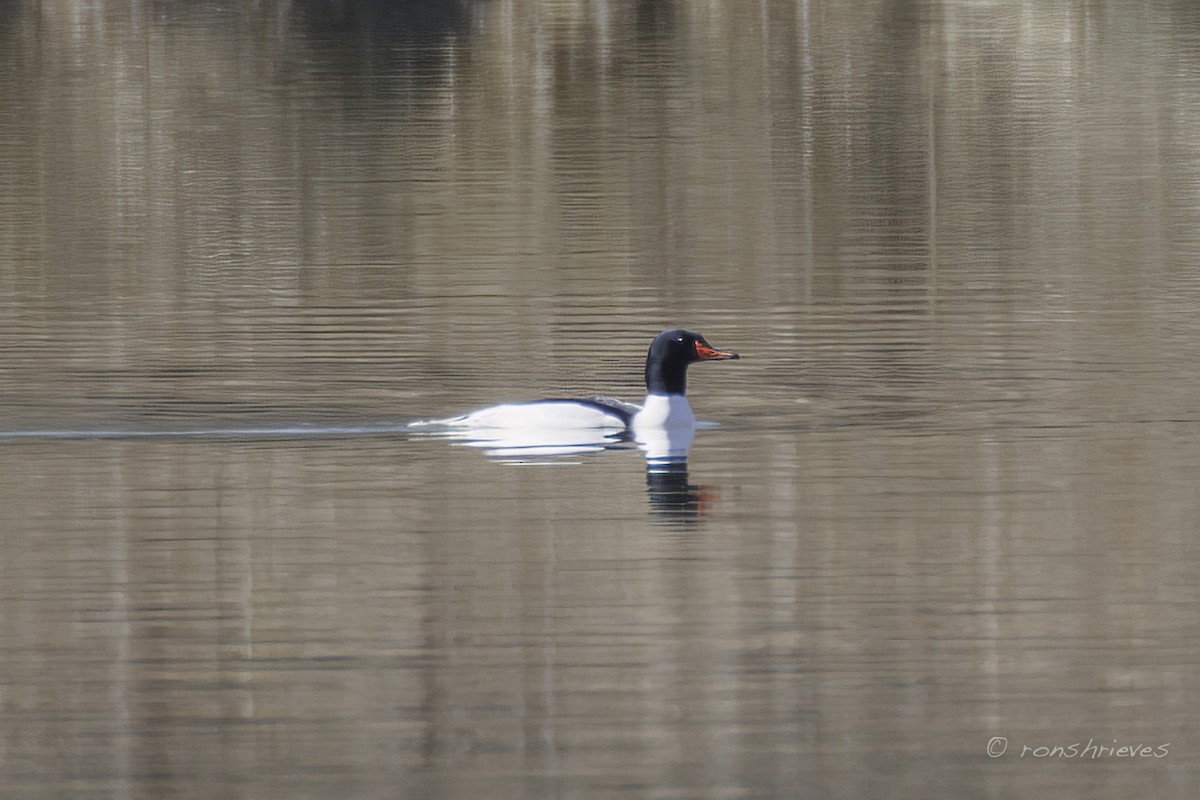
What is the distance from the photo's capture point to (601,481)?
1596 centimetres

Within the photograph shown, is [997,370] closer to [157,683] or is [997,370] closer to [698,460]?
[698,460]

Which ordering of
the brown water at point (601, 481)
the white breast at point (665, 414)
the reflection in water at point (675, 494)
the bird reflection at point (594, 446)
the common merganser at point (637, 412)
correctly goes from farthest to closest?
the white breast at point (665, 414) < the common merganser at point (637, 412) < the bird reflection at point (594, 446) < the reflection in water at point (675, 494) < the brown water at point (601, 481)

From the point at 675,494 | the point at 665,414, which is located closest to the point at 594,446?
the point at 665,414

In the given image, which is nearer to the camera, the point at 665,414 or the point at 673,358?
the point at 665,414

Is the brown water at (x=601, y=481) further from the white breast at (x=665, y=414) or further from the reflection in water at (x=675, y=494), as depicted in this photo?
the white breast at (x=665, y=414)

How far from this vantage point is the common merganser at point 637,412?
57.6ft

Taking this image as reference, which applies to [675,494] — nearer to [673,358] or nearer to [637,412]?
[637,412]

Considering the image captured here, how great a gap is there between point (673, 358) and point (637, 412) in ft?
1.49

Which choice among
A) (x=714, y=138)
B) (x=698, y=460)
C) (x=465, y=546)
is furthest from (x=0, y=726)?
(x=714, y=138)

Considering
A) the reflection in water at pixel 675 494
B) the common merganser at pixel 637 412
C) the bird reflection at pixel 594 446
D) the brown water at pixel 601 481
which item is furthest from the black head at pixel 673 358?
the reflection in water at pixel 675 494

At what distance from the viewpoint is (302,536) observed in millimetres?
13992

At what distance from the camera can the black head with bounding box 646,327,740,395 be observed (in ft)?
59.0

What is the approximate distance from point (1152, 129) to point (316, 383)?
89.8 feet

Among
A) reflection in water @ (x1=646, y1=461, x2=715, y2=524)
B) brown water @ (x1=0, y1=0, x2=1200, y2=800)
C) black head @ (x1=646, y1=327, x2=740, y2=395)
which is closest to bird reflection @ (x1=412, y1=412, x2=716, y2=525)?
reflection in water @ (x1=646, y1=461, x2=715, y2=524)
